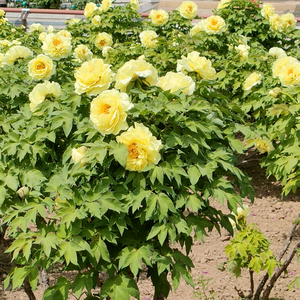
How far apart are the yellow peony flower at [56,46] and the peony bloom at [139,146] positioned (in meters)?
1.15

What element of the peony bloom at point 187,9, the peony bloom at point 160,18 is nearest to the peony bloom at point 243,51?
the peony bloom at point 187,9

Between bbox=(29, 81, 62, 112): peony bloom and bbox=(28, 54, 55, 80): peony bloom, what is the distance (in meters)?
0.20

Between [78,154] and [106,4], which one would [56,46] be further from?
[106,4]

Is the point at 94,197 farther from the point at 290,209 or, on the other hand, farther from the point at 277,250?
the point at 290,209

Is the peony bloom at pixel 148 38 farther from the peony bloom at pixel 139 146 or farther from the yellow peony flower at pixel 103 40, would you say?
the peony bloom at pixel 139 146

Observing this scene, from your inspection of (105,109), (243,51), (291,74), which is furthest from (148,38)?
(105,109)

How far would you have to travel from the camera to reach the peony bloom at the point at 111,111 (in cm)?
176

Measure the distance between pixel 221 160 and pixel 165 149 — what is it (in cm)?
26

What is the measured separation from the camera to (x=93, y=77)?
74.9 inches

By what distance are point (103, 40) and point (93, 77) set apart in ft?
11.3

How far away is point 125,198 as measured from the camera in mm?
1831

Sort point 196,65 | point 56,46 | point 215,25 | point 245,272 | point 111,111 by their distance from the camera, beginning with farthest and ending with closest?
point 215,25, point 245,272, point 56,46, point 196,65, point 111,111

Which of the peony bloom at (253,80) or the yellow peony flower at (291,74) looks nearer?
the yellow peony flower at (291,74)

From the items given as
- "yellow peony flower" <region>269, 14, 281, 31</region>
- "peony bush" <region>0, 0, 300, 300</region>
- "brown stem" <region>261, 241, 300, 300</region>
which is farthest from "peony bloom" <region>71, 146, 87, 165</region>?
"yellow peony flower" <region>269, 14, 281, 31</region>
